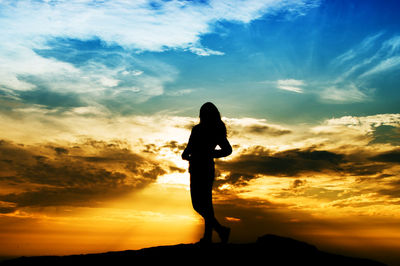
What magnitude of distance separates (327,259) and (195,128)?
4.22m

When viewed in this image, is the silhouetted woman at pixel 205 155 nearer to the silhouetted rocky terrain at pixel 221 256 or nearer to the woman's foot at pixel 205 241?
the woman's foot at pixel 205 241

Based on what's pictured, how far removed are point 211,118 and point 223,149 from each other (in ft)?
2.54

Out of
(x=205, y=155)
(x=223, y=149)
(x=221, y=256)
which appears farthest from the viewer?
(x=223, y=149)

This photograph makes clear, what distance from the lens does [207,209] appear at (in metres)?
7.53

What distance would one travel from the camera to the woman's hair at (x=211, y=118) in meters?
7.50

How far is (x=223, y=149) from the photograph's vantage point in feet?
24.8

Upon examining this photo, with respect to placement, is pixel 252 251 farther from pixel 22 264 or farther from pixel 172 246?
pixel 22 264

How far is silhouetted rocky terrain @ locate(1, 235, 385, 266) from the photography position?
685 centimetres

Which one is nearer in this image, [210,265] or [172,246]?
[210,265]

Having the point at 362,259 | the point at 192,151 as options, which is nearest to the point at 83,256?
the point at 192,151

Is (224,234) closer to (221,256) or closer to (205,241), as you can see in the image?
(205,241)

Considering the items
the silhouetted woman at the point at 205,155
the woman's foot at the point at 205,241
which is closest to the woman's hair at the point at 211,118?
the silhouetted woman at the point at 205,155

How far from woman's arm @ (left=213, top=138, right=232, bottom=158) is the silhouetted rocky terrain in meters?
2.12

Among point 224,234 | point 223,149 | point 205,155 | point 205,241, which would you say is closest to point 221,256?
point 205,241
